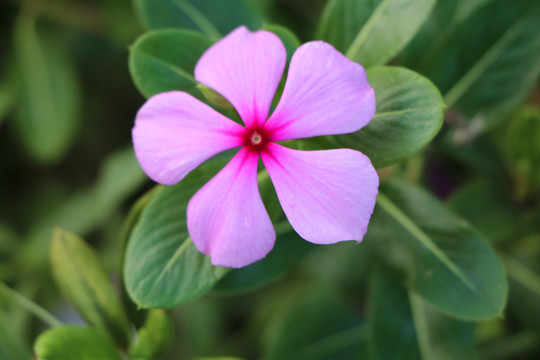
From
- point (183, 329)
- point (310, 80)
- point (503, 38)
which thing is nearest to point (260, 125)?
point (310, 80)

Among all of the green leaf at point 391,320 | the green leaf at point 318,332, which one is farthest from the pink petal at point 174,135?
the green leaf at point 318,332

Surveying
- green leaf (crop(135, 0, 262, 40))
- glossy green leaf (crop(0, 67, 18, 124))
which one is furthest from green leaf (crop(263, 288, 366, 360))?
glossy green leaf (crop(0, 67, 18, 124))

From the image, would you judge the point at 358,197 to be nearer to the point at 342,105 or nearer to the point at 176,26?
the point at 342,105

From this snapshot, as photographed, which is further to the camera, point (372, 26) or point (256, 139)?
point (372, 26)

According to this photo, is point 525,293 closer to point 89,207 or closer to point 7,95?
point 89,207

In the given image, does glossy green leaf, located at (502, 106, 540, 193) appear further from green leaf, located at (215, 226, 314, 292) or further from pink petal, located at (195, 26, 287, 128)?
pink petal, located at (195, 26, 287, 128)

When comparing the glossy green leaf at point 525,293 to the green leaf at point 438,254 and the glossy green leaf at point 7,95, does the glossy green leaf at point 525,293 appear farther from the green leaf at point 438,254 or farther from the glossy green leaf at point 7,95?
the glossy green leaf at point 7,95

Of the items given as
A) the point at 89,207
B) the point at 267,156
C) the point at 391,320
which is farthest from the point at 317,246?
the point at 89,207
